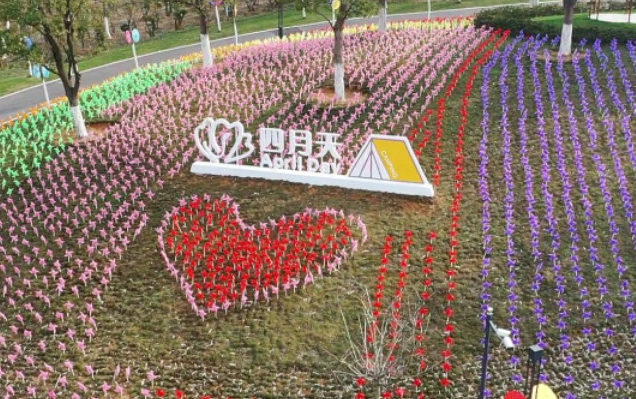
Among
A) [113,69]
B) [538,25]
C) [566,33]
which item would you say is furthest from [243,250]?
[113,69]

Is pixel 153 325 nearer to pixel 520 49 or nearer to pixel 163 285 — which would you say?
pixel 163 285

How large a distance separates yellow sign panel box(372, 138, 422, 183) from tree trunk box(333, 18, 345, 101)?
15.9 ft

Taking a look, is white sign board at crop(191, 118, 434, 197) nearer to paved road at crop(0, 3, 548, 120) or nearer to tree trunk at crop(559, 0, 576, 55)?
tree trunk at crop(559, 0, 576, 55)

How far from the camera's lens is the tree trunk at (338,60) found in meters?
17.8

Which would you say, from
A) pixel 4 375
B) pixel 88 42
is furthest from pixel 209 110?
pixel 88 42

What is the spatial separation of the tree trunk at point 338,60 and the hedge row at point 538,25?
7876 millimetres

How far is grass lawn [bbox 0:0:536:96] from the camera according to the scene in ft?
94.9

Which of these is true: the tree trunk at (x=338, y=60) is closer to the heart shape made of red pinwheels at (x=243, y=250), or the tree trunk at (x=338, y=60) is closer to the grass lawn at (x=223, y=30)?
the heart shape made of red pinwheels at (x=243, y=250)

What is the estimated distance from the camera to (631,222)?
39.6 ft

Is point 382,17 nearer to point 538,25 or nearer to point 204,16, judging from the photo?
point 538,25

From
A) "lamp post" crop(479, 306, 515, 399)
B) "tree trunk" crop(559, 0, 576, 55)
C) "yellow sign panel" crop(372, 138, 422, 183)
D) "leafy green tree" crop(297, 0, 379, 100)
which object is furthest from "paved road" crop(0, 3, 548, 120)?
"lamp post" crop(479, 306, 515, 399)

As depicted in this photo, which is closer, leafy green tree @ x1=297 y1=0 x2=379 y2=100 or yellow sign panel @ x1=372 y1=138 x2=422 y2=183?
yellow sign panel @ x1=372 y1=138 x2=422 y2=183

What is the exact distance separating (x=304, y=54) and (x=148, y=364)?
14500mm

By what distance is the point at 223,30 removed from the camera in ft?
109
